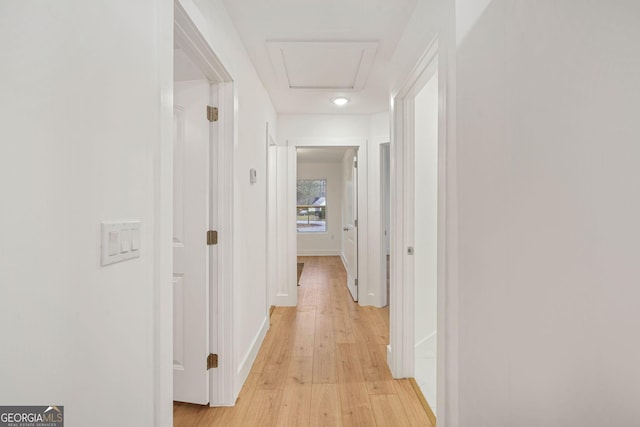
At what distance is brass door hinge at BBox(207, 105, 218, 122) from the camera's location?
1859 millimetres

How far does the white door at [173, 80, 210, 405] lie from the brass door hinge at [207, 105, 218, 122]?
Answer: 1.0 inches

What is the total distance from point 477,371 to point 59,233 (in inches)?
51.0

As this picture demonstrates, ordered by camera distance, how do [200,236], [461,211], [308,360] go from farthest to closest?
[308,360] → [200,236] → [461,211]

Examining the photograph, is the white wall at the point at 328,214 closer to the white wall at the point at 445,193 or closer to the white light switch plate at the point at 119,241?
the white wall at the point at 445,193

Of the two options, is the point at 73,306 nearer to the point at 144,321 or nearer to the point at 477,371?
the point at 144,321

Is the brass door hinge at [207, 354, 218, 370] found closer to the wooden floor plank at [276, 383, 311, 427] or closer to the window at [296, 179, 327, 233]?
the wooden floor plank at [276, 383, 311, 427]

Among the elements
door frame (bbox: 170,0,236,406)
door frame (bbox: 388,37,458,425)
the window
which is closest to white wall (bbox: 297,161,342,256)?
the window

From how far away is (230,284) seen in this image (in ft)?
6.20

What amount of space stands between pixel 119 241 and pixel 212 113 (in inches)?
49.4

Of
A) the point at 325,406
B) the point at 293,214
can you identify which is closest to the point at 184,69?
the point at 325,406

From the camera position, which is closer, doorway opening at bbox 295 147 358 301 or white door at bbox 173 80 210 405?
white door at bbox 173 80 210 405

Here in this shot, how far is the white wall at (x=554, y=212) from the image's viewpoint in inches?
22.6

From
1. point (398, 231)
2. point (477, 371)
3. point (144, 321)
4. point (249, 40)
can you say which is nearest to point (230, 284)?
point (144, 321)

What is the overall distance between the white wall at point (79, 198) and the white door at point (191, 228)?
0.83 meters
